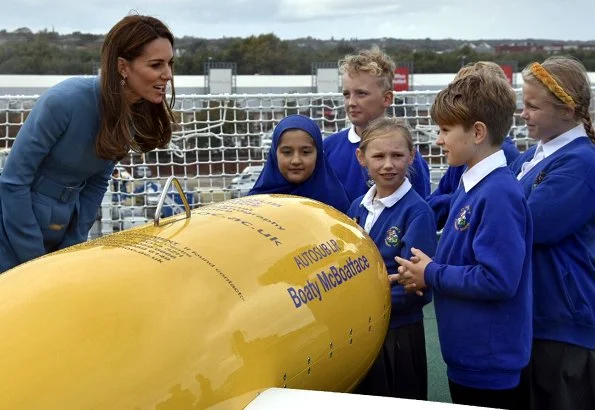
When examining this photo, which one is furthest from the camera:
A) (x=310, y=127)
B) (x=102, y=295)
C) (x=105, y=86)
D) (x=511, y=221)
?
(x=310, y=127)

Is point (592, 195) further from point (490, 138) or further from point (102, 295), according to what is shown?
point (102, 295)

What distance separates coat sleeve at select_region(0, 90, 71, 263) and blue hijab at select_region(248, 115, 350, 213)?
826mm

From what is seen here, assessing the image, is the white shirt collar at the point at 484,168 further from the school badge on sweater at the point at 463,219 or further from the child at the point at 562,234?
the child at the point at 562,234

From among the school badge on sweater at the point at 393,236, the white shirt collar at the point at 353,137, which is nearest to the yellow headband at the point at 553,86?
the school badge on sweater at the point at 393,236

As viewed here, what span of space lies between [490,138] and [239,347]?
3.51 ft

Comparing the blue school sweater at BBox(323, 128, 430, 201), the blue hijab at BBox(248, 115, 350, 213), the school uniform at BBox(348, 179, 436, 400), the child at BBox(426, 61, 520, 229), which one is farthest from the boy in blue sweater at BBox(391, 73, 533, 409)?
the blue school sweater at BBox(323, 128, 430, 201)

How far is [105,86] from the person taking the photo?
2.44 m

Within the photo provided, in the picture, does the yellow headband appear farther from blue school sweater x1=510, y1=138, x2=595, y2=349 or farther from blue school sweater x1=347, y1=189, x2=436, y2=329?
blue school sweater x1=347, y1=189, x2=436, y2=329

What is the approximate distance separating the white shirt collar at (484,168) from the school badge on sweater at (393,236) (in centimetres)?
38

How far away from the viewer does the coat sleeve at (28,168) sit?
7.81 ft

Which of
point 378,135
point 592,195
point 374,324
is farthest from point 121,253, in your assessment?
point 592,195

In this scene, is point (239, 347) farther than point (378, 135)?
No

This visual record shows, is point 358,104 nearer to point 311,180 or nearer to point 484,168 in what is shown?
point 311,180

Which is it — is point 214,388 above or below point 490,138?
below
